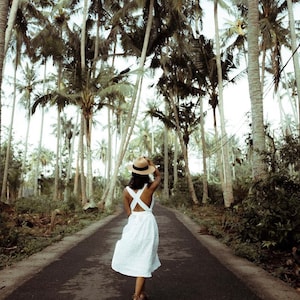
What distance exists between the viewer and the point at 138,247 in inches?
150

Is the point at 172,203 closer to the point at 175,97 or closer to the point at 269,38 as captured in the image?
the point at 175,97

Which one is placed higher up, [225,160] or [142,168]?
[225,160]

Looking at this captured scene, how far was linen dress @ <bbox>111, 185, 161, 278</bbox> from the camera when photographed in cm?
376

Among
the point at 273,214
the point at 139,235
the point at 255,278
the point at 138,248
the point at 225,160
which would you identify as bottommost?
the point at 255,278

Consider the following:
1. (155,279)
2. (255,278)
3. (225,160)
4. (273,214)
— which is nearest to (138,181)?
(155,279)

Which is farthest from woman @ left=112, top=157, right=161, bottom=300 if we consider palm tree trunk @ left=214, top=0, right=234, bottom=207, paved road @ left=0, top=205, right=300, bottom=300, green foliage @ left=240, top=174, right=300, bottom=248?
palm tree trunk @ left=214, top=0, right=234, bottom=207

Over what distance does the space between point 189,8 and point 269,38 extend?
5770 millimetres

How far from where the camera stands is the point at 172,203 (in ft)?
87.8

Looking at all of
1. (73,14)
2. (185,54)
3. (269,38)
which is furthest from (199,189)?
(73,14)

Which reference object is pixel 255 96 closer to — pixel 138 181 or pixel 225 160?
pixel 138 181

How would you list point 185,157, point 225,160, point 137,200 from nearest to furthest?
point 137,200, point 225,160, point 185,157

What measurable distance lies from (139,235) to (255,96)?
6.75m

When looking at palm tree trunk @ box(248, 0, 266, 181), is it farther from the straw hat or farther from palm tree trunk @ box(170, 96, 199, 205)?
palm tree trunk @ box(170, 96, 199, 205)

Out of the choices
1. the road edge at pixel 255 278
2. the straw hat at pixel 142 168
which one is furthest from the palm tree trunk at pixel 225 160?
the straw hat at pixel 142 168
